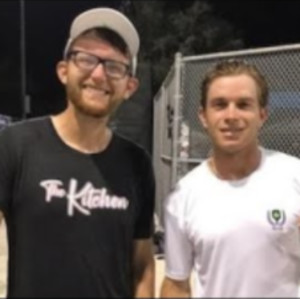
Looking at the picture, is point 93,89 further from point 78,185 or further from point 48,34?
point 48,34

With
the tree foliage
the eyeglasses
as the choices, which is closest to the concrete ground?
the eyeglasses

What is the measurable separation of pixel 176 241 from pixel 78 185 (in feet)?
1.27

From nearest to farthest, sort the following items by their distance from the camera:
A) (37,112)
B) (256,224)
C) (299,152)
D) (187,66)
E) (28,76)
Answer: (256,224)
(299,152)
(187,66)
(37,112)
(28,76)

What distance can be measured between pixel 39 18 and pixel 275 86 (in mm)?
27632

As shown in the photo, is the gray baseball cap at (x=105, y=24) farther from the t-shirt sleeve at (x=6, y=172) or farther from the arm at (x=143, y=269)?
the arm at (x=143, y=269)

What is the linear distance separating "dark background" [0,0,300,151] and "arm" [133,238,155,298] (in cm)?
2329

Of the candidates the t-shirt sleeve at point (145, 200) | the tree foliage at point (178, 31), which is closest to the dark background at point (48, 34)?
the tree foliage at point (178, 31)

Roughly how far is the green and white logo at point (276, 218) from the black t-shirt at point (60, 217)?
0.48m

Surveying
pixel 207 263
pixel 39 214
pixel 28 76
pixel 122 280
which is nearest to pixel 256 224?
pixel 207 263

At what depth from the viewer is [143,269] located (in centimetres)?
306

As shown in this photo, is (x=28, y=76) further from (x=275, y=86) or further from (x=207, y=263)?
(x=207, y=263)

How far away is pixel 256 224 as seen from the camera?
2787 mm

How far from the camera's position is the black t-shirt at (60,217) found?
2826mm

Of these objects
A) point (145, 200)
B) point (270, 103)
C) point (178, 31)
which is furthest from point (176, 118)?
point (178, 31)
